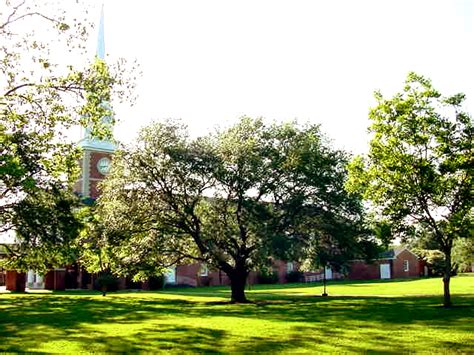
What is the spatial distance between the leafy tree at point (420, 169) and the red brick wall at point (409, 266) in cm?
5320

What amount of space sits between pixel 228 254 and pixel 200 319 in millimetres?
13525

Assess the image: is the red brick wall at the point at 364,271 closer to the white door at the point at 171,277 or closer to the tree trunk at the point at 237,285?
the white door at the point at 171,277

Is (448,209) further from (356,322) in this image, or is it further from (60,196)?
(60,196)

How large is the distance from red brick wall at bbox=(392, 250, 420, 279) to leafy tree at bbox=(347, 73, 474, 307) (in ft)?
175

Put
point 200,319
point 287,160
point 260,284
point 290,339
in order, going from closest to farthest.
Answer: point 290,339
point 200,319
point 287,160
point 260,284

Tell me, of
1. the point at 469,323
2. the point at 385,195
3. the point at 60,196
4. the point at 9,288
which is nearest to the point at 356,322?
the point at 469,323

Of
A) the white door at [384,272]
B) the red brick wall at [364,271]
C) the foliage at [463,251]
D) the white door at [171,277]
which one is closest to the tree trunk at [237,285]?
the white door at [171,277]

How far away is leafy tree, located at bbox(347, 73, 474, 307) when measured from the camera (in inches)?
984

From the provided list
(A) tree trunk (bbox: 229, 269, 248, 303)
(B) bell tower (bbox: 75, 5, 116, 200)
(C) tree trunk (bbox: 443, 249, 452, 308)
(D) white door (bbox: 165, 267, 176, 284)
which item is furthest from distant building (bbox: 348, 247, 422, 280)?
(C) tree trunk (bbox: 443, 249, 452, 308)

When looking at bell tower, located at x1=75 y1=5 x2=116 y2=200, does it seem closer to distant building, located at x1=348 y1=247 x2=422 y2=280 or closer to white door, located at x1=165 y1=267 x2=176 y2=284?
white door, located at x1=165 y1=267 x2=176 y2=284

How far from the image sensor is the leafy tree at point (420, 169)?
2498cm

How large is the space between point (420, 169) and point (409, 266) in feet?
195

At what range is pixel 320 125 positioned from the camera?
35219 millimetres

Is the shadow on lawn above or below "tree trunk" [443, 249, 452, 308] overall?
below
